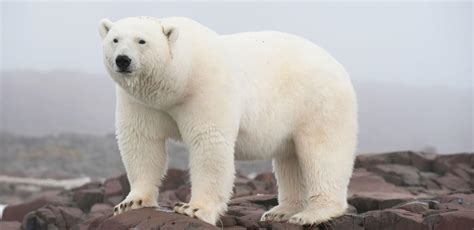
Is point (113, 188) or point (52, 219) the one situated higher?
point (52, 219)

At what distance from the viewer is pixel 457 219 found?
8250 mm

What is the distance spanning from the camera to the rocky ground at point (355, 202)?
8273 millimetres

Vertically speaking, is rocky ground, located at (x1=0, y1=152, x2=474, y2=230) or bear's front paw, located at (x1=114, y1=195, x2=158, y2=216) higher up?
bear's front paw, located at (x1=114, y1=195, x2=158, y2=216)

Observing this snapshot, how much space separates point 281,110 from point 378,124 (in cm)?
2223

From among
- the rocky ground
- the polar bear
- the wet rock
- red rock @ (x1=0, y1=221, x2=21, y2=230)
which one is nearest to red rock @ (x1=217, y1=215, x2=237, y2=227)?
the rocky ground

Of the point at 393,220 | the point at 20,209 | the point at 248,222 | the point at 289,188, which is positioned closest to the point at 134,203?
the point at 248,222

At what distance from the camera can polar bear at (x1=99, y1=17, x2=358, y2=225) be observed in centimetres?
746

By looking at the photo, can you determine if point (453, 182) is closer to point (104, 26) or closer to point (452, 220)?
point (452, 220)

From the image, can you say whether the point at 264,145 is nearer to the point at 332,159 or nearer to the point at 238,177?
the point at 332,159

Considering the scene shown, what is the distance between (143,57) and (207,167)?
3.93 ft

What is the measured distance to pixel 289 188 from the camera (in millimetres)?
9164

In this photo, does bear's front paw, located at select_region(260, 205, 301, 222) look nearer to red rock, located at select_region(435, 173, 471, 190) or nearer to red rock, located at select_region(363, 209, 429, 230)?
red rock, located at select_region(363, 209, 429, 230)

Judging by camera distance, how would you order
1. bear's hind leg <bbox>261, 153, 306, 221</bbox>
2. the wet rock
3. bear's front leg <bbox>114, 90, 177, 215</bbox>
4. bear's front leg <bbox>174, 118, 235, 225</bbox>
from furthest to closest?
the wet rock → bear's hind leg <bbox>261, 153, 306, 221</bbox> → bear's front leg <bbox>114, 90, 177, 215</bbox> → bear's front leg <bbox>174, 118, 235, 225</bbox>

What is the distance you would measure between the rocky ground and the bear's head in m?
1.21
